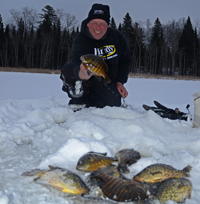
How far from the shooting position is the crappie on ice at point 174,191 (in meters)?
1.31

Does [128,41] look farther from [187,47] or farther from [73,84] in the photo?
[73,84]

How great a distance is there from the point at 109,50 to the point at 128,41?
36.3 metres

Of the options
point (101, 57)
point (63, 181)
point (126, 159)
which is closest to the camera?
point (63, 181)

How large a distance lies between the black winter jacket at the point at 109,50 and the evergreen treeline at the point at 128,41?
1377 inches

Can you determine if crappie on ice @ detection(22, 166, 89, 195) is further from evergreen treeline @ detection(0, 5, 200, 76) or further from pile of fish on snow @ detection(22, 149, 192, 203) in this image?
evergreen treeline @ detection(0, 5, 200, 76)

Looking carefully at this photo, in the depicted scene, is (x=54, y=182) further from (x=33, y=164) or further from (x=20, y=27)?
(x=20, y=27)

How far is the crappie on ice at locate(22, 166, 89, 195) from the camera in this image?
137cm

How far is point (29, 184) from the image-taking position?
1.49 meters

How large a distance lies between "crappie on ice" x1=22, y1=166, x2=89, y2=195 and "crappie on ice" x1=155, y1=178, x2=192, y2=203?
1.58 ft

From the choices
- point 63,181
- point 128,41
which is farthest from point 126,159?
point 128,41

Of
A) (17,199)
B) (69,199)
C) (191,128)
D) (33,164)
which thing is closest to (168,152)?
(191,128)

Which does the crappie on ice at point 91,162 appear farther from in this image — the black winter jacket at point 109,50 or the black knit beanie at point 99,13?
the black knit beanie at point 99,13

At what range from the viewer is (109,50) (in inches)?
154

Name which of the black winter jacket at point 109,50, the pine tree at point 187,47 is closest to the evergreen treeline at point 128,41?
the pine tree at point 187,47
